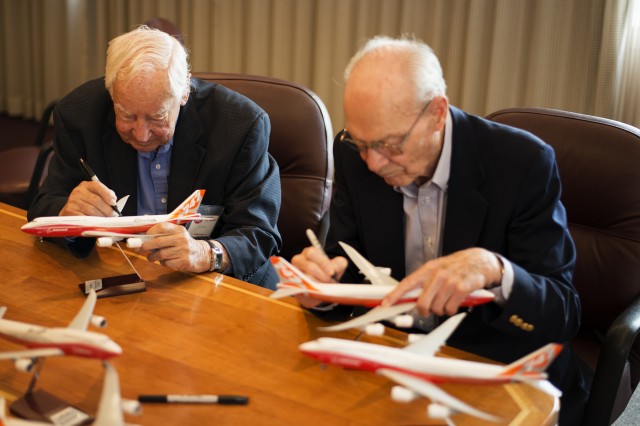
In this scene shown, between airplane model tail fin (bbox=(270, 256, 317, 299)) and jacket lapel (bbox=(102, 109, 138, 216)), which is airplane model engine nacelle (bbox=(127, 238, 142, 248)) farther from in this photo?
jacket lapel (bbox=(102, 109, 138, 216))

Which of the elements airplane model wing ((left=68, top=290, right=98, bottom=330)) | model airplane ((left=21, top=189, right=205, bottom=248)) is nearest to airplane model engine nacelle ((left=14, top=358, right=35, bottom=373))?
airplane model wing ((left=68, top=290, right=98, bottom=330))

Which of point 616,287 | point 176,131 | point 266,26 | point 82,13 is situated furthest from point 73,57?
point 616,287

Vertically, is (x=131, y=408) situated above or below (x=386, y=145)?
below

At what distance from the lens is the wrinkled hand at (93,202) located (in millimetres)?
2225

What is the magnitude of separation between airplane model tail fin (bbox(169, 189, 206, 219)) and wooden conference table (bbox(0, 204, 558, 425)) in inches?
6.5

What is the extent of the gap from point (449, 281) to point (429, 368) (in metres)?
0.22

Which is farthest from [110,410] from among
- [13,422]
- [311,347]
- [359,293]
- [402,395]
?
[359,293]

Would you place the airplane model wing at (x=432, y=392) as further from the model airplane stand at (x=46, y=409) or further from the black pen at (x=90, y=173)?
the black pen at (x=90, y=173)

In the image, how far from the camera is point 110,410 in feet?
4.49

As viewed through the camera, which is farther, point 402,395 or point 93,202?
point 93,202

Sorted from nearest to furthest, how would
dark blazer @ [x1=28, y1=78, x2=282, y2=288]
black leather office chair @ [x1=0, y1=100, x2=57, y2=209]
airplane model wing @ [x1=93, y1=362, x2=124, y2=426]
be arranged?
1. airplane model wing @ [x1=93, y1=362, x2=124, y2=426]
2. dark blazer @ [x1=28, y1=78, x2=282, y2=288]
3. black leather office chair @ [x1=0, y1=100, x2=57, y2=209]

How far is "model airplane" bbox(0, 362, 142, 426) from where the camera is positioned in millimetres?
1357

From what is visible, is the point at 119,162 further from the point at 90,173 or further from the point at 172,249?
the point at 172,249

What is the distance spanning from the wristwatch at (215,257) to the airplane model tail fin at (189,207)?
0.36 feet
